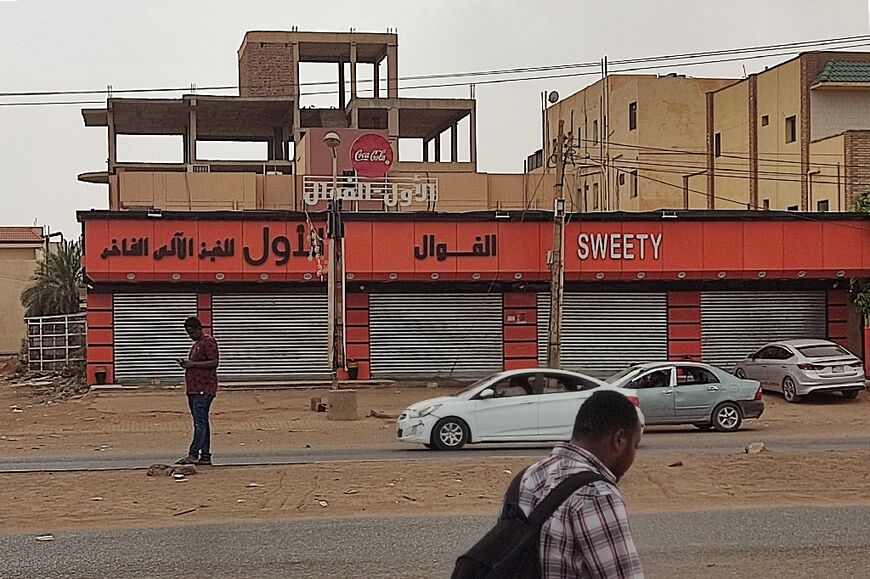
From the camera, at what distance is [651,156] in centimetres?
6259

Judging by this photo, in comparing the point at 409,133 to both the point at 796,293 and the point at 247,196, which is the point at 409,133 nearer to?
the point at 247,196

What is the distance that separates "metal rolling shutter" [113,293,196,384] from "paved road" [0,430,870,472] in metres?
14.3

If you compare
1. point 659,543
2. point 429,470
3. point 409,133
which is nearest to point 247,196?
point 409,133

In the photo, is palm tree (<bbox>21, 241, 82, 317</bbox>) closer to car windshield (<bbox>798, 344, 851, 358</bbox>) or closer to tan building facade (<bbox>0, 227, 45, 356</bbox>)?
tan building facade (<bbox>0, 227, 45, 356</bbox>)

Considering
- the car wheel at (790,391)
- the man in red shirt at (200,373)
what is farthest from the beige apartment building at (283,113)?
the man in red shirt at (200,373)

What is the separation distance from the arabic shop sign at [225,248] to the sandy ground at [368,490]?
17.5m

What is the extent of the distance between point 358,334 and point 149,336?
5.99m

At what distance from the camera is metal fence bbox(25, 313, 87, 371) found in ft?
132

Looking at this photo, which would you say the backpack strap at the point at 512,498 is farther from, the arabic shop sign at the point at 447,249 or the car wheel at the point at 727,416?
the arabic shop sign at the point at 447,249

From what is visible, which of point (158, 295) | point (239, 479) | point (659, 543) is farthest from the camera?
point (158, 295)

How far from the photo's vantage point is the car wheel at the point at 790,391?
97.9 ft

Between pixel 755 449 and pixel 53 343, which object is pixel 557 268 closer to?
pixel 755 449

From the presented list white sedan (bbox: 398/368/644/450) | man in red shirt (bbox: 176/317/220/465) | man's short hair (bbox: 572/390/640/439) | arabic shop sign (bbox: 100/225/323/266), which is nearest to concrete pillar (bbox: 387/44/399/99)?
arabic shop sign (bbox: 100/225/323/266)

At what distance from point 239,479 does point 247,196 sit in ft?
109
